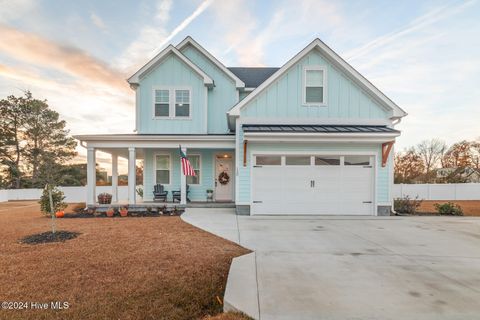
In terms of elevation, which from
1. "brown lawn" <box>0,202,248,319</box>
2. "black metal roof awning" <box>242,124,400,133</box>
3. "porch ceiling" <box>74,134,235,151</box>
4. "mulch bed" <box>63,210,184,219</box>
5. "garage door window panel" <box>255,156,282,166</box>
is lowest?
"mulch bed" <box>63,210,184,219</box>

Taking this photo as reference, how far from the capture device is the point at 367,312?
2.69 m

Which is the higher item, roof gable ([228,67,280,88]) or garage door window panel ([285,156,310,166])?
roof gable ([228,67,280,88])

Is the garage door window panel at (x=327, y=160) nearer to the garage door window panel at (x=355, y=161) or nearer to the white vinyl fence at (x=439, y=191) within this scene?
the garage door window panel at (x=355, y=161)

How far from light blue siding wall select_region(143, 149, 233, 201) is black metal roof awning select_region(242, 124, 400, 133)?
11.6 ft

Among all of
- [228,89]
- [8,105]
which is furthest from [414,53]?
[8,105]

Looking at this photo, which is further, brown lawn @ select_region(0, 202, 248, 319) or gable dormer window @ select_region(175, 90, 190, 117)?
gable dormer window @ select_region(175, 90, 190, 117)

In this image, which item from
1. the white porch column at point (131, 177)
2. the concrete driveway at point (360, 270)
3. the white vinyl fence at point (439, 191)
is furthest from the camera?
the white vinyl fence at point (439, 191)

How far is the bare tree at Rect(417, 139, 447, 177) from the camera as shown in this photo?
106ft

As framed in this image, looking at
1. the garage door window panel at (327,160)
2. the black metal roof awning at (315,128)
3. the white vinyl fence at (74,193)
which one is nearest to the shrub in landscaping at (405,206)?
the black metal roof awning at (315,128)

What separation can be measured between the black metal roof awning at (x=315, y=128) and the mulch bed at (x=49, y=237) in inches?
260

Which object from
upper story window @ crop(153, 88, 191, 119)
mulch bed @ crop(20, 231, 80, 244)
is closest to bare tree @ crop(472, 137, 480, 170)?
upper story window @ crop(153, 88, 191, 119)

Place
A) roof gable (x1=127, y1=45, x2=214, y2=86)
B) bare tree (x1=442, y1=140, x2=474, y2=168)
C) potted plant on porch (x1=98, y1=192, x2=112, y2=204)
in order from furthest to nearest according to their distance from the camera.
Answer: bare tree (x1=442, y1=140, x2=474, y2=168), roof gable (x1=127, y1=45, x2=214, y2=86), potted plant on porch (x1=98, y1=192, x2=112, y2=204)

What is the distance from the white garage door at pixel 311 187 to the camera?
31.7 ft

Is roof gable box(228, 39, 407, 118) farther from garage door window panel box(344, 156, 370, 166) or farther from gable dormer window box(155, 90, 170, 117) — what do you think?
gable dormer window box(155, 90, 170, 117)
